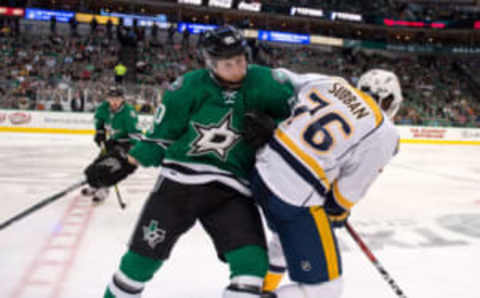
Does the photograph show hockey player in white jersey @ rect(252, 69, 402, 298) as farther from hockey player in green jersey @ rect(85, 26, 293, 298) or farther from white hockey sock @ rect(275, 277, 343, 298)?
hockey player in green jersey @ rect(85, 26, 293, 298)

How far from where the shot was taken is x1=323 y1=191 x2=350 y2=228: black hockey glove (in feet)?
5.27

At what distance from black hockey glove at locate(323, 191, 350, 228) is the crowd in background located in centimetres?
566

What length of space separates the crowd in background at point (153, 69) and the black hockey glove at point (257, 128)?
571cm

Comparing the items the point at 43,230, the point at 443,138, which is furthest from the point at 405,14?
the point at 43,230

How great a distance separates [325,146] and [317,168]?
0.27 ft

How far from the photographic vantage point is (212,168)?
1.58m

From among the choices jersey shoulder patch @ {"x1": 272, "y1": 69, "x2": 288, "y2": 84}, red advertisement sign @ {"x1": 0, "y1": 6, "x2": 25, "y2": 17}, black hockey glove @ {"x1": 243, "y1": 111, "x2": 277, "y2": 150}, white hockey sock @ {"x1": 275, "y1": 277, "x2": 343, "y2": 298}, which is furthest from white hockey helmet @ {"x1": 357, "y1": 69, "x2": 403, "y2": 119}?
red advertisement sign @ {"x1": 0, "y1": 6, "x2": 25, "y2": 17}

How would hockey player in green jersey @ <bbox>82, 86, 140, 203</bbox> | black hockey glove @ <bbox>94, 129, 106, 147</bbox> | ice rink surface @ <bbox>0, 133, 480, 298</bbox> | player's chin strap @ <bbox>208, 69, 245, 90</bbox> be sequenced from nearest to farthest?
player's chin strap @ <bbox>208, 69, 245, 90</bbox> < ice rink surface @ <bbox>0, 133, 480, 298</bbox> < hockey player in green jersey @ <bbox>82, 86, 140, 203</bbox> < black hockey glove @ <bbox>94, 129, 106, 147</bbox>

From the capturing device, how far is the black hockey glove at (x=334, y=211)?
1.61 m

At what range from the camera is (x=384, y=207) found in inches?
183

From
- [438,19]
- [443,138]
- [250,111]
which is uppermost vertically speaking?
[438,19]

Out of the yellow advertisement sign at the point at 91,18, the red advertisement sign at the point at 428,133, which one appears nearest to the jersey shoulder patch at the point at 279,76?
the red advertisement sign at the point at 428,133

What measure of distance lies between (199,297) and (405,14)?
25.9 meters

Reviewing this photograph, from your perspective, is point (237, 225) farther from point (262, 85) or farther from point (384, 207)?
point (384, 207)
